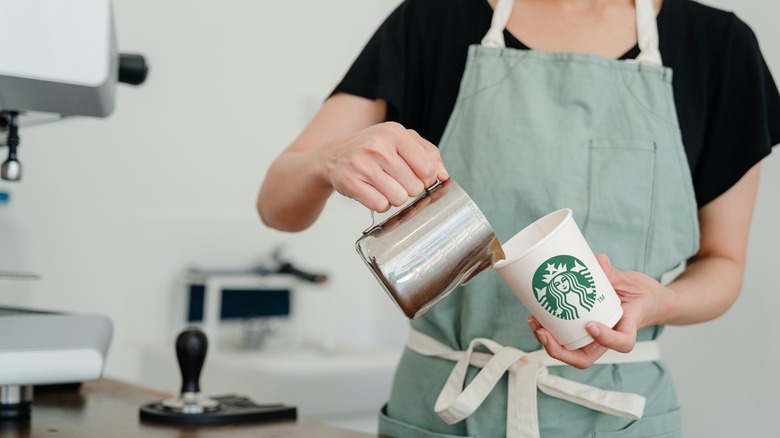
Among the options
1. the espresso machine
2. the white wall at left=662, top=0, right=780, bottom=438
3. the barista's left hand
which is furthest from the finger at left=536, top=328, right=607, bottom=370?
the white wall at left=662, top=0, right=780, bottom=438

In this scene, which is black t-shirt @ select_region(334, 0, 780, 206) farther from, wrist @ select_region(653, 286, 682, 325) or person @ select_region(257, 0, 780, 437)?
wrist @ select_region(653, 286, 682, 325)

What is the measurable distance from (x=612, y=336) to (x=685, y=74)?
49cm

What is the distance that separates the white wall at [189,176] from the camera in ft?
7.84

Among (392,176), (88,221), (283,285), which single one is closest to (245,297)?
(283,285)

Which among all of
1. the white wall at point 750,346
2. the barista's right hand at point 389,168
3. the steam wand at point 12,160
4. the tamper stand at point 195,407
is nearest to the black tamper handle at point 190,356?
the tamper stand at point 195,407

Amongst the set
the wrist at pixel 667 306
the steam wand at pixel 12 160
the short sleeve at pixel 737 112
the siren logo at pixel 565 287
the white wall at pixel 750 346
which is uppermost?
the short sleeve at pixel 737 112

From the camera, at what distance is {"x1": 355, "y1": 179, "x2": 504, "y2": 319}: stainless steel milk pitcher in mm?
794

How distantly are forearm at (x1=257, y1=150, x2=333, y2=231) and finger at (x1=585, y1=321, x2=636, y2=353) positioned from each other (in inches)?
12.4

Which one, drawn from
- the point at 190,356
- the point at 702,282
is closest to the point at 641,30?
the point at 702,282

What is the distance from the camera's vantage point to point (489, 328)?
1120mm

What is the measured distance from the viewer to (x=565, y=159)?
1122 mm

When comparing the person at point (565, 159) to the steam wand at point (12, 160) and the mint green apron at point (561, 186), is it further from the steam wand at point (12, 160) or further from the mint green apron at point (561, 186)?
the steam wand at point (12, 160)

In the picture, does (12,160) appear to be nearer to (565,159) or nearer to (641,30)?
(565,159)

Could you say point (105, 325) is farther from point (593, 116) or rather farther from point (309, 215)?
point (593, 116)
